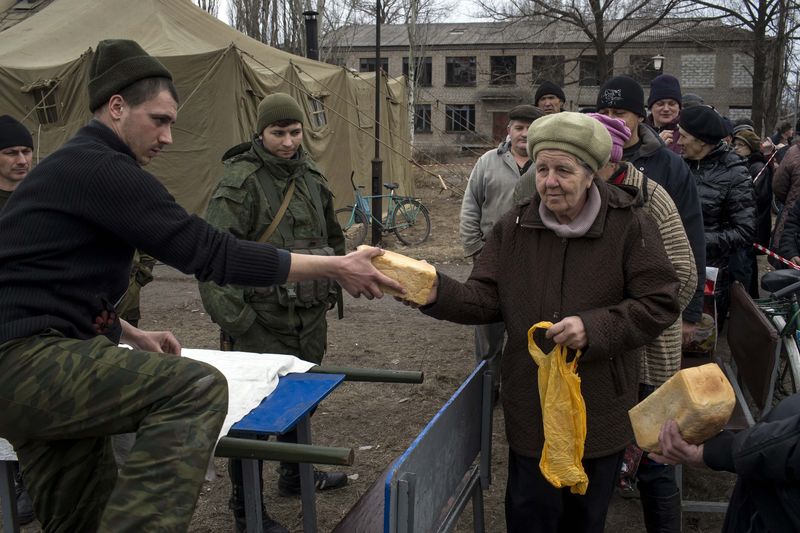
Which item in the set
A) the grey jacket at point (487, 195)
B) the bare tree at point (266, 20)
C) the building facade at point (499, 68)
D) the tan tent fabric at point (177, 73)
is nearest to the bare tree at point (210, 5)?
the bare tree at point (266, 20)

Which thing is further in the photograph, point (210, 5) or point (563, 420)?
point (210, 5)

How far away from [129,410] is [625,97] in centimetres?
283

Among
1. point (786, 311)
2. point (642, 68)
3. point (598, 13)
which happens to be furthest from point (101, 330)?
point (642, 68)

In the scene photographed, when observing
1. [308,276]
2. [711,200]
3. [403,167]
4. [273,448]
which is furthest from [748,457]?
[403,167]

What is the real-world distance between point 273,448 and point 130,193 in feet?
2.81

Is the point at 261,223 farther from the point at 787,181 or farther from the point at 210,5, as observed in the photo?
the point at 210,5

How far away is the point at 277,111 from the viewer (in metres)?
3.87

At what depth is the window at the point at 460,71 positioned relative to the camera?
167 ft

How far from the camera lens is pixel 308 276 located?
2.65m

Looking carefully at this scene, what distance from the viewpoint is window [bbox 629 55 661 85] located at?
120ft

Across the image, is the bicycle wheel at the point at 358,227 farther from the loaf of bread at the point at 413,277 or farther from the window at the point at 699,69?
the window at the point at 699,69

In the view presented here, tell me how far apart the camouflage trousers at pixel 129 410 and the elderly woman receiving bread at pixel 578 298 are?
101cm

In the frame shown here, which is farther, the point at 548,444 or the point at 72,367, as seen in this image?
the point at 548,444

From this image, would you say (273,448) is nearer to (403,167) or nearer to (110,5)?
(110,5)
